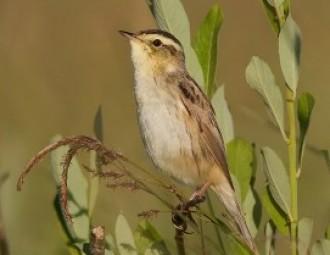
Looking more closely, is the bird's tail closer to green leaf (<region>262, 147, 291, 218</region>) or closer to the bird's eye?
green leaf (<region>262, 147, 291, 218</region>)

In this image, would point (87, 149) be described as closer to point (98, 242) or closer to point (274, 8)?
point (98, 242)

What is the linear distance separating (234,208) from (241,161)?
443 mm

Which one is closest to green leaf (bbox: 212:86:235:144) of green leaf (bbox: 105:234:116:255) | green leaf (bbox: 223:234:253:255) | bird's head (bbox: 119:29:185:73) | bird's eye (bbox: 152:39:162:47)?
green leaf (bbox: 223:234:253:255)

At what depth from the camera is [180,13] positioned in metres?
4.42

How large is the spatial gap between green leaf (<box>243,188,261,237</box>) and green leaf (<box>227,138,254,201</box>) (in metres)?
0.03

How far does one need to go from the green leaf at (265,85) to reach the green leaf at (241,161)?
23cm

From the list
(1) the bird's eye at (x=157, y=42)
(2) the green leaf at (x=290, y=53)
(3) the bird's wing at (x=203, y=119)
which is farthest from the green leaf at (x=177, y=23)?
(1) the bird's eye at (x=157, y=42)

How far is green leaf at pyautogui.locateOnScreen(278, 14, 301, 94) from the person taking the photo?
13.5ft

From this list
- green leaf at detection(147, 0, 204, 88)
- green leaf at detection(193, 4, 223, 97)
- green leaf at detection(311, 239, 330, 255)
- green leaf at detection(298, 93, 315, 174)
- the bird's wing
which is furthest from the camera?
the bird's wing

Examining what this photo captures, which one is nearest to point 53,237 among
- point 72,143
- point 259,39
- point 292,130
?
point 292,130

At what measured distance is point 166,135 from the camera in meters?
5.30

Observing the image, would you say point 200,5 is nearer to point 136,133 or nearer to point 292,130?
point 136,133

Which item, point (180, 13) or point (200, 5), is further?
point (200, 5)

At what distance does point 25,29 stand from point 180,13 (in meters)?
4.53
